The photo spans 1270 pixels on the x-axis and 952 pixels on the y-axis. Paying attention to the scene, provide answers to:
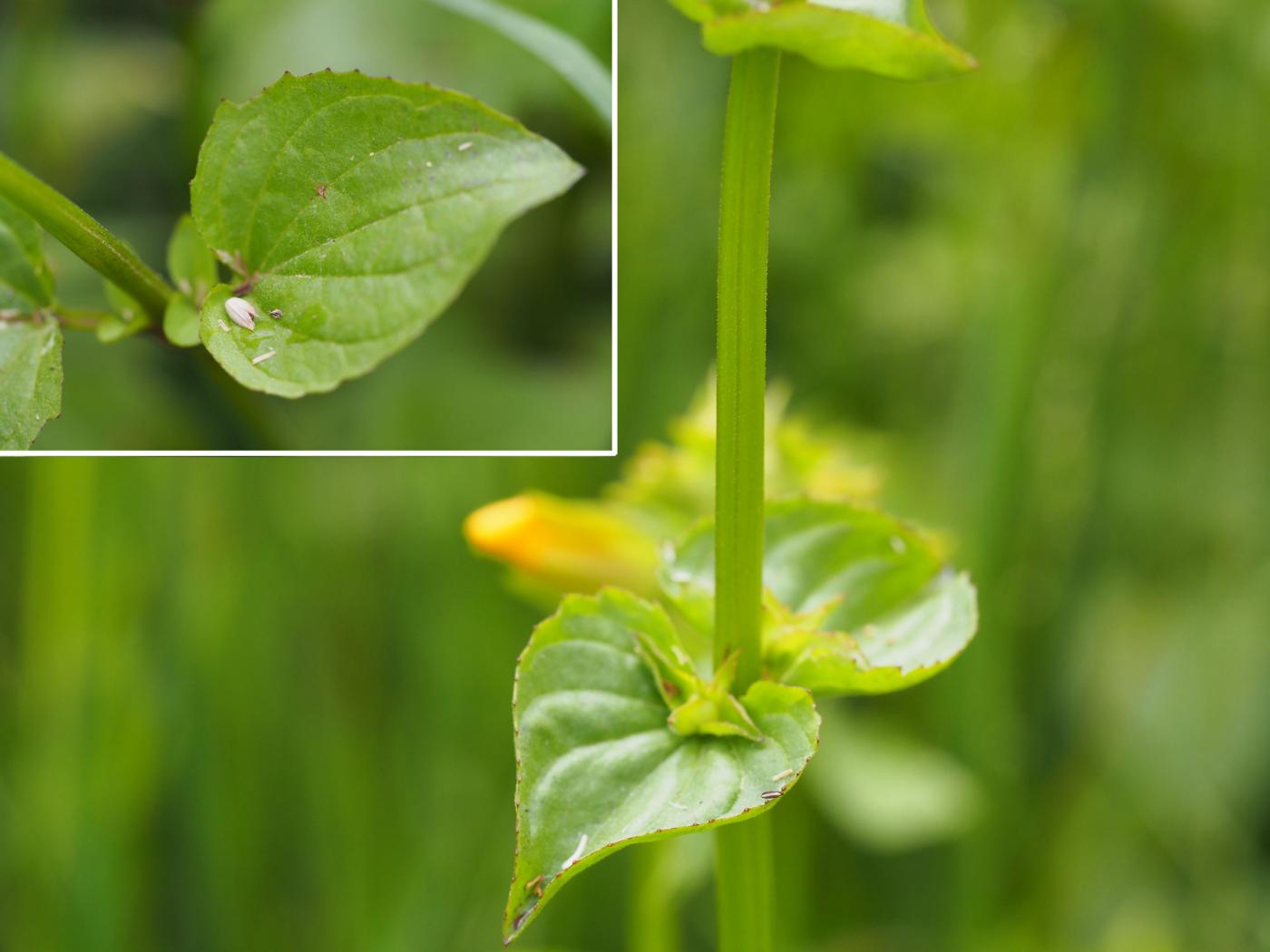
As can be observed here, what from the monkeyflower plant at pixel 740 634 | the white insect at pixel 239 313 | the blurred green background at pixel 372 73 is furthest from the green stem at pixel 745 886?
the blurred green background at pixel 372 73

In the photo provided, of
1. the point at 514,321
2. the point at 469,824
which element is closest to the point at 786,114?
the point at 514,321

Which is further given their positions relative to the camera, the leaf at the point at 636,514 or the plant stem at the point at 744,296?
the leaf at the point at 636,514

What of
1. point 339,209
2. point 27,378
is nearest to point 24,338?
point 27,378

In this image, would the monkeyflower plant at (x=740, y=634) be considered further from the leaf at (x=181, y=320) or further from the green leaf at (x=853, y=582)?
the leaf at (x=181, y=320)

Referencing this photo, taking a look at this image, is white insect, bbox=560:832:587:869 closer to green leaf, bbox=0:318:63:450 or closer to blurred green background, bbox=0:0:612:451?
green leaf, bbox=0:318:63:450

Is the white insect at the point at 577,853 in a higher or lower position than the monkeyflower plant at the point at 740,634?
lower

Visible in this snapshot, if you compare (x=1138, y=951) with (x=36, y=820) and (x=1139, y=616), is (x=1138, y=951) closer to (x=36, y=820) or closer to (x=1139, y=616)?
(x=1139, y=616)

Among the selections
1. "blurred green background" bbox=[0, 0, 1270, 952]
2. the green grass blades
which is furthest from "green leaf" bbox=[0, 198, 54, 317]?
"blurred green background" bbox=[0, 0, 1270, 952]
